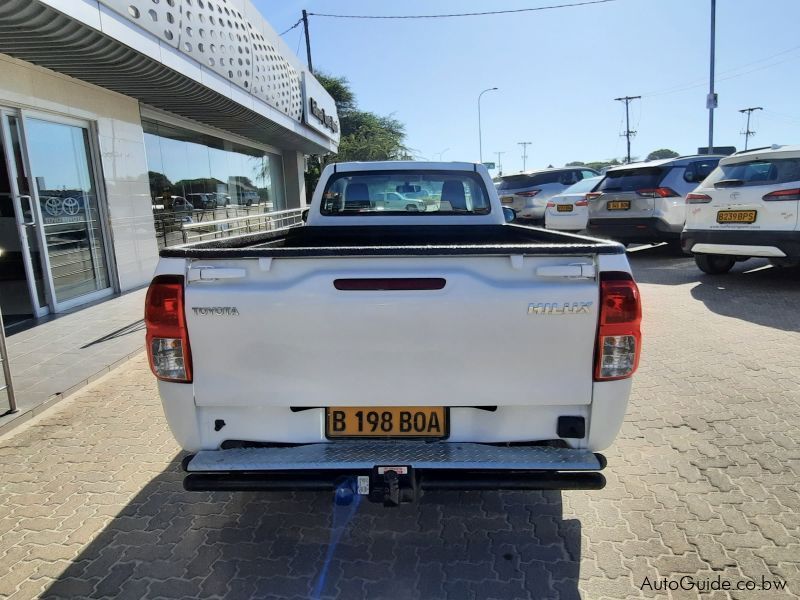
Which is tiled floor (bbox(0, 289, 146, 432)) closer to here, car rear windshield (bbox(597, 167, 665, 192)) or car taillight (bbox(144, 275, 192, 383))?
car taillight (bbox(144, 275, 192, 383))

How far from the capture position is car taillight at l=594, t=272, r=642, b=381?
2.20 metres

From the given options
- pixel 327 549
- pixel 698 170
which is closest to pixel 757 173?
pixel 698 170

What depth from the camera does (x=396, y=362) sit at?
226cm

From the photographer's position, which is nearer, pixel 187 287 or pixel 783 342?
pixel 187 287

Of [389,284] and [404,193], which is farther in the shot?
[404,193]

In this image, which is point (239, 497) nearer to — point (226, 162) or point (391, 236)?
point (391, 236)

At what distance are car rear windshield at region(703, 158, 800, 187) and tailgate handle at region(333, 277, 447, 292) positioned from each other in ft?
22.9

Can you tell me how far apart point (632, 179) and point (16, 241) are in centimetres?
1015

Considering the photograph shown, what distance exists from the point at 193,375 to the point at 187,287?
0.37 metres

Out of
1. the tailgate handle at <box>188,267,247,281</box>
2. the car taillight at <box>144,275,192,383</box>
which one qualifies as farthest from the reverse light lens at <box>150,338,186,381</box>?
the tailgate handle at <box>188,267,247,281</box>

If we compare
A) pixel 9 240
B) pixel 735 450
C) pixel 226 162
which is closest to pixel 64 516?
pixel 735 450

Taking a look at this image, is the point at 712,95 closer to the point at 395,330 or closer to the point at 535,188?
the point at 535,188

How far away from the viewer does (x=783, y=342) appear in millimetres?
5539

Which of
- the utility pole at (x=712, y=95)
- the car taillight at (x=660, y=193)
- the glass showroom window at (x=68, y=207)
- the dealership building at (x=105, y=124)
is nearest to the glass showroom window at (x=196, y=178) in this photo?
the dealership building at (x=105, y=124)
